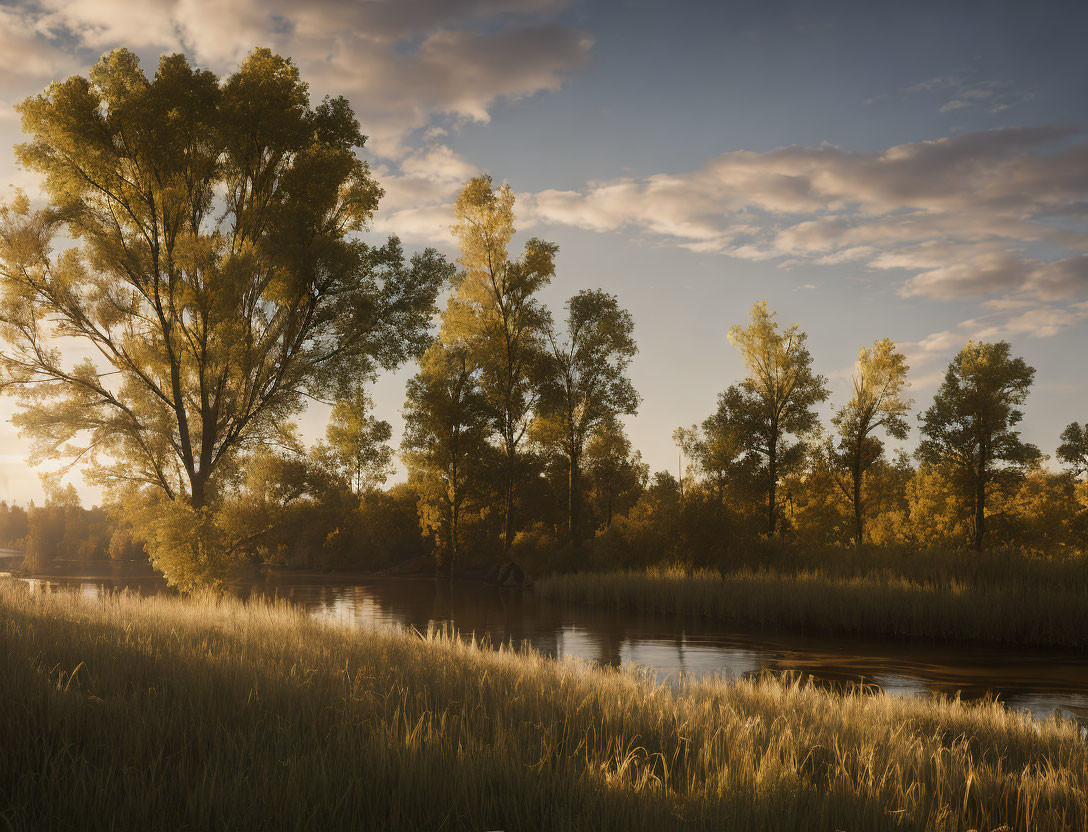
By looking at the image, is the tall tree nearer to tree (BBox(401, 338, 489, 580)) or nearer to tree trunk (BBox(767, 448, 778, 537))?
tree trunk (BBox(767, 448, 778, 537))

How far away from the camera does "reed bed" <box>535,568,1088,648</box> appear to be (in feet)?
73.5

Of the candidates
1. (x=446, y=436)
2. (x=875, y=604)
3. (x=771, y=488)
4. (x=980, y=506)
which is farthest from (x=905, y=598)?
(x=446, y=436)

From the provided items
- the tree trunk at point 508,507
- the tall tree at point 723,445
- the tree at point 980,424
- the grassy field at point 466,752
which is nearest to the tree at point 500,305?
the tree trunk at point 508,507

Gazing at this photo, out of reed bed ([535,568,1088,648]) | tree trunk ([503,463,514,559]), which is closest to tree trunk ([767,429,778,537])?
reed bed ([535,568,1088,648])

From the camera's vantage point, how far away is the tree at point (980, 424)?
47.3 m

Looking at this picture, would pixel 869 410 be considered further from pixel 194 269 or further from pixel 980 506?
pixel 194 269

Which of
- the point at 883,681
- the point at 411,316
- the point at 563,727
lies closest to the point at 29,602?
the point at 563,727

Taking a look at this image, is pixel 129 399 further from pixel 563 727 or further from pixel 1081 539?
pixel 1081 539

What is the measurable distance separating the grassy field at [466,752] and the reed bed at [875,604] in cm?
1560

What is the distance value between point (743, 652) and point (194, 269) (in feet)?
63.6

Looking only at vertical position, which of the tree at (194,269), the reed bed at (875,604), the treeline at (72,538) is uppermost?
the tree at (194,269)

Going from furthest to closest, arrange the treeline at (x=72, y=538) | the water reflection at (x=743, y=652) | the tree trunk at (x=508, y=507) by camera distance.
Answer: the treeline at (x=72, y=538), the tree trunk at (x=508, y=507), the water reflection at (x=743, y=652)

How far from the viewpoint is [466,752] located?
6254 mm

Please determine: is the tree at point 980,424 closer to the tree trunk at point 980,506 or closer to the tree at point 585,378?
the tree trunk at point 980,506
